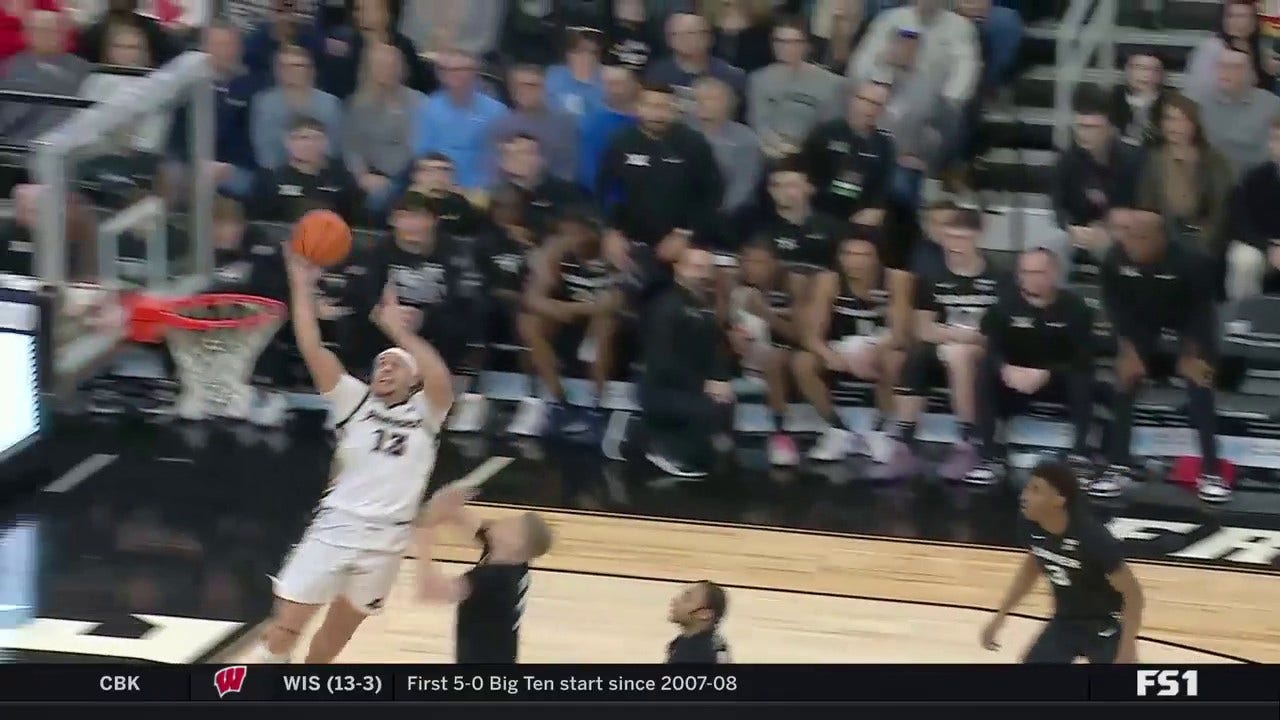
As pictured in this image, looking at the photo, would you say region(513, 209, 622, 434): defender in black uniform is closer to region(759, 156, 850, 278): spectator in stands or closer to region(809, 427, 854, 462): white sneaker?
region(759, 156, 850, 278): spectator in stands

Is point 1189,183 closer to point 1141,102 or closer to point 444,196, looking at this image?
point 1141,102

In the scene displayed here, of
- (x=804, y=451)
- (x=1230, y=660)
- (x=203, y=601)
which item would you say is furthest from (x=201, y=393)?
(x=1230, y=660)

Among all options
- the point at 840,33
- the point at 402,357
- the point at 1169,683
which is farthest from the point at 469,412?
the point at 1169,683

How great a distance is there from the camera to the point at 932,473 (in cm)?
822

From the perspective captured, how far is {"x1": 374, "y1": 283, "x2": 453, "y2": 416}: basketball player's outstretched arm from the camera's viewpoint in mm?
7473

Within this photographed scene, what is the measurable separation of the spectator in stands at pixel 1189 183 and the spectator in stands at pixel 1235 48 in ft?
0.45

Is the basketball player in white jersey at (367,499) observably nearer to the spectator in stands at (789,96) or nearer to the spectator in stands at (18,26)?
the spectator in stands at (789,96)

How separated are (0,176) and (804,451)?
3033 millimetres

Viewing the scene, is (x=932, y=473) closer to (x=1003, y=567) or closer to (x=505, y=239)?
(x=1003, y=567)

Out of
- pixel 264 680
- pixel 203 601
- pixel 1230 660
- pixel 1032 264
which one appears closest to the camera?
pixel 264 680

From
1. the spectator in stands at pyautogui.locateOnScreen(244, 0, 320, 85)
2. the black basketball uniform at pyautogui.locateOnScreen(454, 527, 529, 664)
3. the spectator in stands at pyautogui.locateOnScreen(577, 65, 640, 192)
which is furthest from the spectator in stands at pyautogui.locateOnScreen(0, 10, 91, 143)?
the black basketball uniform at pyautogui.locateOnScreen(454, 527, 529, 664)

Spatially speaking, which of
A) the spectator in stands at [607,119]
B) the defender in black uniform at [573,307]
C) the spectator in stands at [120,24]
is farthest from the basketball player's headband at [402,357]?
the spectator in stands at [120,24]

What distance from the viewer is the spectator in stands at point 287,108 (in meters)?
8.63

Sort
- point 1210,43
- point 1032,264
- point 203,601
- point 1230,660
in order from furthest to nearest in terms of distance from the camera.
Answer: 1. point 1210,43
2. point 1032,264
3. point 203,601
4. point 1230,660
